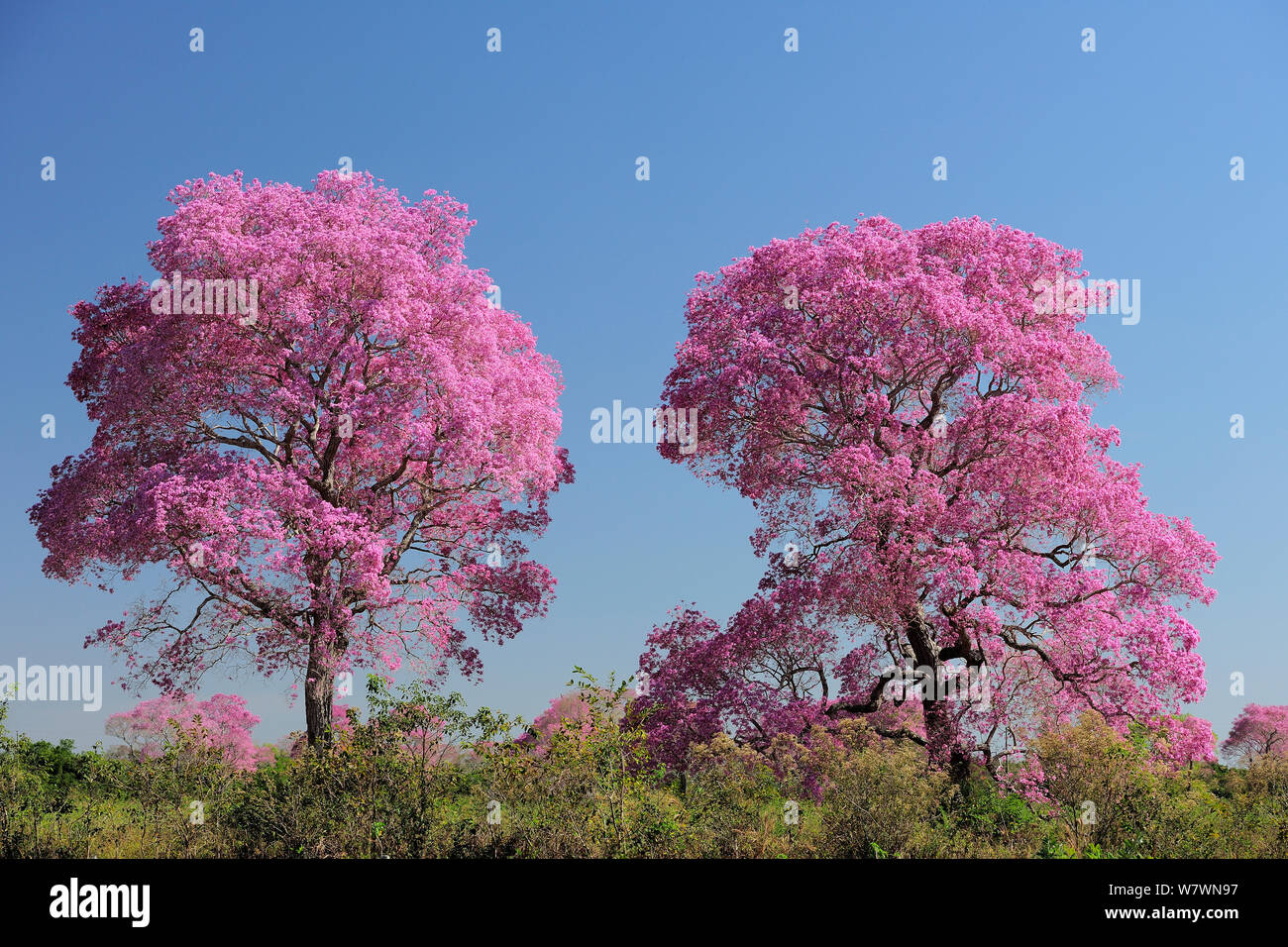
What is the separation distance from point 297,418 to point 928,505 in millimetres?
9983

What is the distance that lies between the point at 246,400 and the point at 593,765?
958 centimetres

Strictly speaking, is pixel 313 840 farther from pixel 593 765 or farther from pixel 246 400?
pixel 246 400

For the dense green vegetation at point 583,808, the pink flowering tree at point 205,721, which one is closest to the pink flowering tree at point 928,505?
the dense green vegetation at point 583,808

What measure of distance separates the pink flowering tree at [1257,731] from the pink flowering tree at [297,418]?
105 ft

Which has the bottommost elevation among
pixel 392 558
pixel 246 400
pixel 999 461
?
pixel 392 558

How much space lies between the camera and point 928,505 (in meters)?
14.8

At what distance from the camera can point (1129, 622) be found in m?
15.3

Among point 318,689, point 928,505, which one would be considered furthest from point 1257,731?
point 318,689

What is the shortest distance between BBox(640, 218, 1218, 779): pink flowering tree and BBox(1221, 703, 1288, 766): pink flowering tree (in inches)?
1043

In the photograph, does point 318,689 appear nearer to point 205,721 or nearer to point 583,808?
point 583,808

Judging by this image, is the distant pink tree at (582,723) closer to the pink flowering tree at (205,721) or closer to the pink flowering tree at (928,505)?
the pink flowering tree at (928,505)
